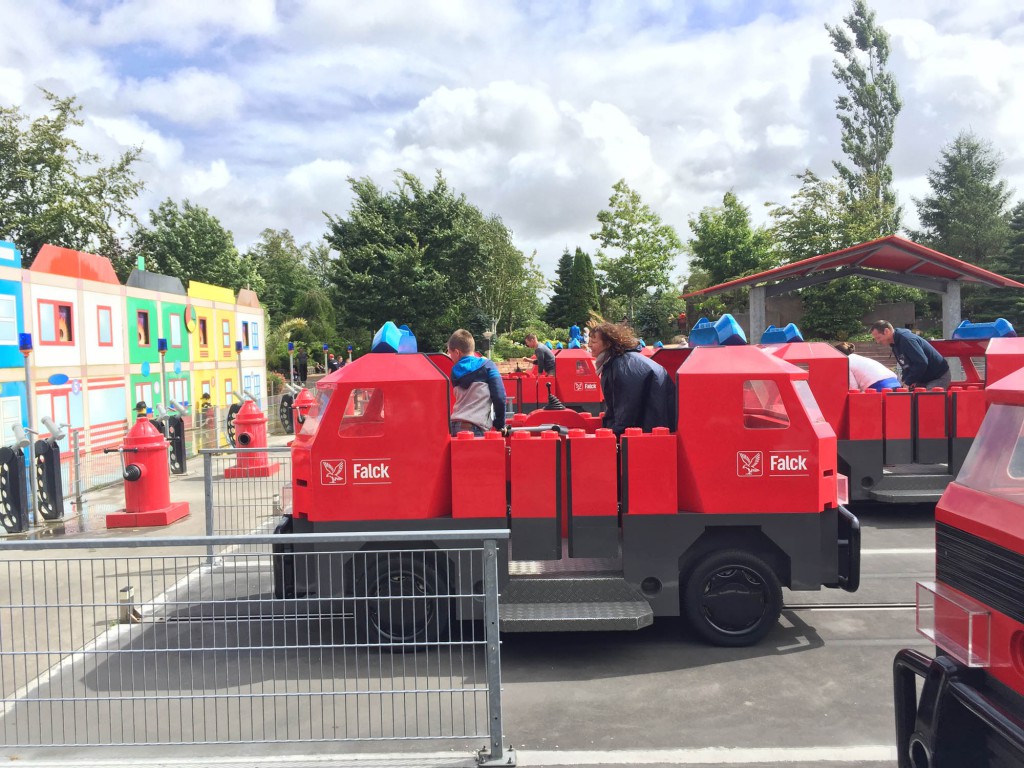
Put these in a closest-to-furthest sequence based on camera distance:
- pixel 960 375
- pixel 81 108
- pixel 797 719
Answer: pixel 797 719 → pixel 960 375 → pixel 81 108

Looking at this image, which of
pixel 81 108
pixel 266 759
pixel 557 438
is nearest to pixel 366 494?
pixel 557 438

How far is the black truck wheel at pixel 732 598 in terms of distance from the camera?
5613 millimetres

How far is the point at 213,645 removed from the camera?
4.18 meters

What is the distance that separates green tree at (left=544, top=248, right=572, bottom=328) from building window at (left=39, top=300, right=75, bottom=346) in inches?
1476

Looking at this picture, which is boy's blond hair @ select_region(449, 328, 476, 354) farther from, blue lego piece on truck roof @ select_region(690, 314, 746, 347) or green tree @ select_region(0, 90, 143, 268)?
green tree @ select_region(0, 90, 143, 268)

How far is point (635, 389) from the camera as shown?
6039 mm

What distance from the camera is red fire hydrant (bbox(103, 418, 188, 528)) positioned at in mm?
10250

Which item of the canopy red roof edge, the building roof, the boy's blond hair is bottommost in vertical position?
the boy's blond hair

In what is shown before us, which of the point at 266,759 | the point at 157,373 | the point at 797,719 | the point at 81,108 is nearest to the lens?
the point at 266,759

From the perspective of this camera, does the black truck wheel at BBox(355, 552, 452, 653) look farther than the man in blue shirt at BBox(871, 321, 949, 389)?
No

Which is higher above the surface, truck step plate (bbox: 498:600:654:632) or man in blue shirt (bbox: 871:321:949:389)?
man in blue shirt (bbox: 871:321:949:389)

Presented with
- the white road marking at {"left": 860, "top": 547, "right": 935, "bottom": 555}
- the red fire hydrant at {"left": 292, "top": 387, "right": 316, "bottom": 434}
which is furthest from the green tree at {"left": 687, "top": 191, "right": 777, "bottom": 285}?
the white road marking at {"left": 860, "top": 547, "right": 935, "bottom": 555}

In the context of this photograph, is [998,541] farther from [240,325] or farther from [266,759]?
[240,325]

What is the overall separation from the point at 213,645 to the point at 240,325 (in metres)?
23.6
